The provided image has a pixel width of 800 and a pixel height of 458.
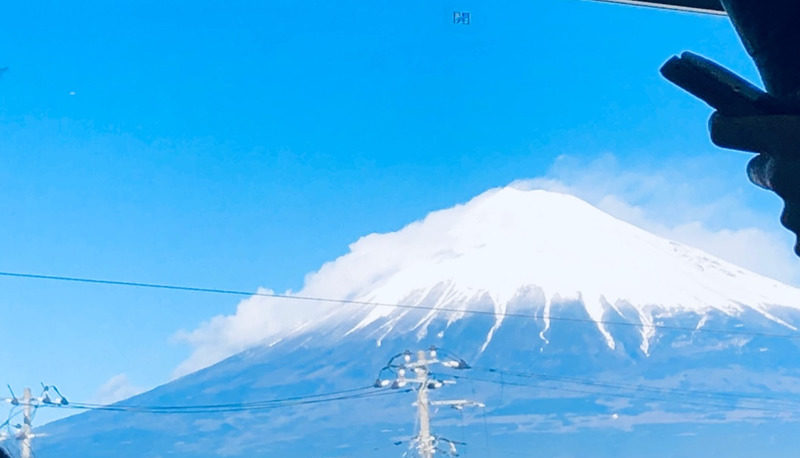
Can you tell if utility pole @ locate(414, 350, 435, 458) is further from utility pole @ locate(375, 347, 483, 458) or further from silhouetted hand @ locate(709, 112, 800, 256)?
silhouetted hand @ locate(709, 112, 800, 256)

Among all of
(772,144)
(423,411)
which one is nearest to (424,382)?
(423,411)

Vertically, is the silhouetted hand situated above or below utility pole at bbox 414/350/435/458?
below

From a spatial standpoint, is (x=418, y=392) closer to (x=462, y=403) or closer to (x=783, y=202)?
(x=462, y=403)

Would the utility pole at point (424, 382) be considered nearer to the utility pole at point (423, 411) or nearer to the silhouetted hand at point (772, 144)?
the utility pole at point (423, 411)

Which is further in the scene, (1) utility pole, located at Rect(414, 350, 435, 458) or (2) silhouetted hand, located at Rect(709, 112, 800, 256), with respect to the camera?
(1) utility pole, located at Rect(414, 350, 435, 458)

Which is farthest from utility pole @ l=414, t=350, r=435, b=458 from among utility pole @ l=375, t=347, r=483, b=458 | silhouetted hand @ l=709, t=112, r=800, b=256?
silhouetted hand @ l=709, t=112, r=800, b=256

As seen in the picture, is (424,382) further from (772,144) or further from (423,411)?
(772,144)

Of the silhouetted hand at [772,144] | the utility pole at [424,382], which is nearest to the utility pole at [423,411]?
the utility pole at [424,382]

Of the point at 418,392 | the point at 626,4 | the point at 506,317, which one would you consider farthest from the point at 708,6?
the point at 506,317
